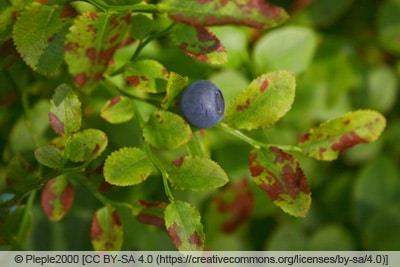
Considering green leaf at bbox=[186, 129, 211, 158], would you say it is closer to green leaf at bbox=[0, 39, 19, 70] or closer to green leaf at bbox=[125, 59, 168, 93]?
green leaf at bbox=[125, 59, 168, 93]

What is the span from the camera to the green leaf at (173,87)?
85cm

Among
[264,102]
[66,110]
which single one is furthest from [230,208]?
[66,110]

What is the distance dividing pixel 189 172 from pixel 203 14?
22 centimetres

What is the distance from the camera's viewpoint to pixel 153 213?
93 centimetres

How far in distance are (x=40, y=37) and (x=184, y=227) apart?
32 centimetres

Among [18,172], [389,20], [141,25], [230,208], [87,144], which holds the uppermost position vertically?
[141,25]

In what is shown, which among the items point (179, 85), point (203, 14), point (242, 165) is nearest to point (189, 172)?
point (179, 85)

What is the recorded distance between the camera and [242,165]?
1.53 metres

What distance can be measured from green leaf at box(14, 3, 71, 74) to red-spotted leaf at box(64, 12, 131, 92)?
0.04 metres

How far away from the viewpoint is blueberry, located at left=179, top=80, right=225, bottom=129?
86 cm

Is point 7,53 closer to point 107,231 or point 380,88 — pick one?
point 107,231

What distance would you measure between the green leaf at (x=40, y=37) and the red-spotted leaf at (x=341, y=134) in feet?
1.34

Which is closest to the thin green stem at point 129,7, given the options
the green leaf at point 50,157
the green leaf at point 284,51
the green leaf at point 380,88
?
the green leaf at point 50,157

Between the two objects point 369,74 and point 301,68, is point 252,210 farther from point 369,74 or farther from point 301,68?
point 369,74
